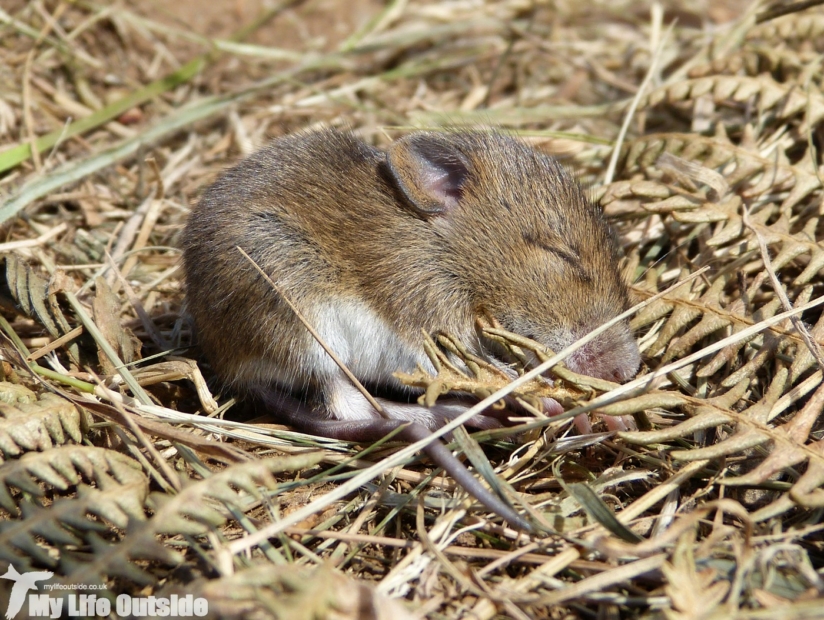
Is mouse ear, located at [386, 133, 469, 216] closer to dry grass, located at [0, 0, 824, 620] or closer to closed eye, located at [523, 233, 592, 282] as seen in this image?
closed eye, located at [523, 233, 592, 282]

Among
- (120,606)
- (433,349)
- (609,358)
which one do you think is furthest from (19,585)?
(609,358)

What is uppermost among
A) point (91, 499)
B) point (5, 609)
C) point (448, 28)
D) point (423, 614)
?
point (448, 28)

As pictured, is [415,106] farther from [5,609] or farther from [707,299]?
[5,609]

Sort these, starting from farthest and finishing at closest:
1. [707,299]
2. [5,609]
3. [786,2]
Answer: [786,2] < [707,299] < [5,609]

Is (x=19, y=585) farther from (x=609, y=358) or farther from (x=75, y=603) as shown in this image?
(x=609, y=358)

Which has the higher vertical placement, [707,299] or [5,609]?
[707,299]

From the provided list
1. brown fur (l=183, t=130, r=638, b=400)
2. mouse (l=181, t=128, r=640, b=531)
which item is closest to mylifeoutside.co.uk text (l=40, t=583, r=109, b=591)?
mouse (l=181, t=128, r=640, b=531)

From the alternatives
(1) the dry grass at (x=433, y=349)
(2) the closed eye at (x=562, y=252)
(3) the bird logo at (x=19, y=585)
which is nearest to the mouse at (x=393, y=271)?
(2) the closed eye at (x=562, y=252)

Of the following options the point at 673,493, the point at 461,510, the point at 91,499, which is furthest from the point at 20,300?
the point at 673,493
